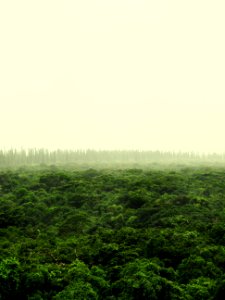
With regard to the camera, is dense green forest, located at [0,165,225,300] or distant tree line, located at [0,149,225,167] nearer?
dense green forest, located at [0,165,225,300]

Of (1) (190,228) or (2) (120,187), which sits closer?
(1) (190,228)

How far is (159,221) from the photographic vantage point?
23.7 metres

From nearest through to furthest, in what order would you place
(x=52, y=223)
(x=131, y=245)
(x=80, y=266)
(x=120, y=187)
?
1. (x=80, y=266)
2. (x=131, y=245)
3. (x=52, y=223)
4. (x=120, y=187)

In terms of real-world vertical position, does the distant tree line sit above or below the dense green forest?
above

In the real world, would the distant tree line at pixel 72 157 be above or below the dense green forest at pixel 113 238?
above

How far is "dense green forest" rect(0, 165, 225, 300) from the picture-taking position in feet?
50.5

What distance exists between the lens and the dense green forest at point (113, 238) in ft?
50.5

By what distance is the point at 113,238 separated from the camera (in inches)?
827

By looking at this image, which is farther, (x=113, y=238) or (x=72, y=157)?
(x=72, y=157)

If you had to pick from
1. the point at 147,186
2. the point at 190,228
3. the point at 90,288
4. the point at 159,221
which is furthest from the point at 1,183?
the point at 90,288

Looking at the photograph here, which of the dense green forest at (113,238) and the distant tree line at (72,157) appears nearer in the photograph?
the dense green forest at (113,238)

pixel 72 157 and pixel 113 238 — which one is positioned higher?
pixel 72 157

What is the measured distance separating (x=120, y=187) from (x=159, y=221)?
9477 mm

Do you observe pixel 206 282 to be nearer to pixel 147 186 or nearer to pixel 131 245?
pixel 131 245
